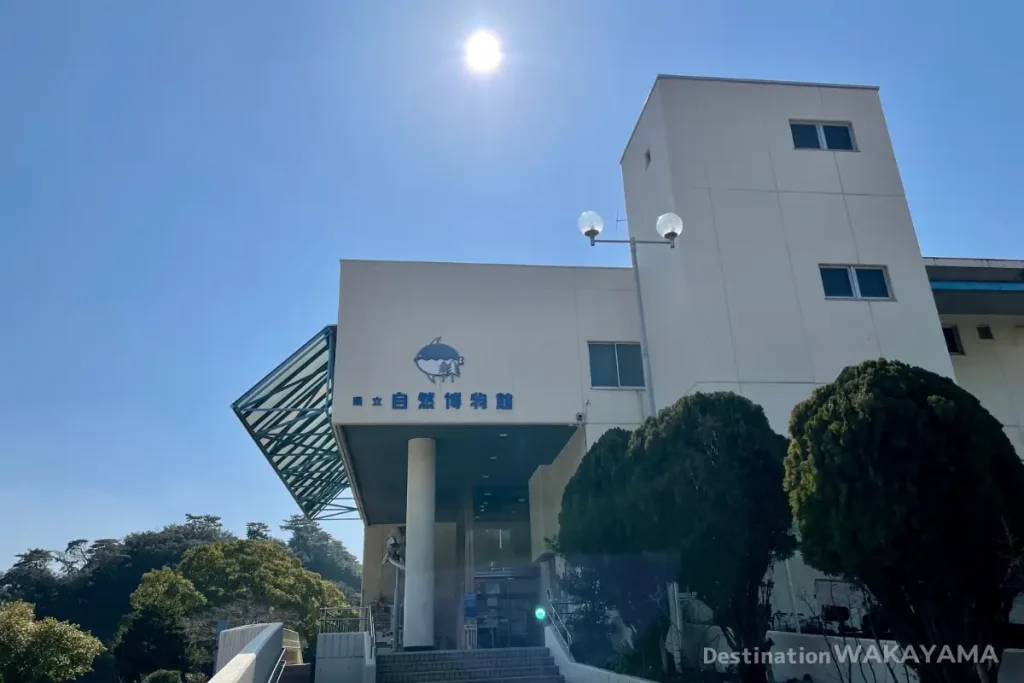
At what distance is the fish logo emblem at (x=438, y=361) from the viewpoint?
15180 mm

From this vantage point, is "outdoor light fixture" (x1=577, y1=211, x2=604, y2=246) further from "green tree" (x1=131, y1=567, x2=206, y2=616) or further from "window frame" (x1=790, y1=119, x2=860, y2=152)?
"green tree" (x1=131, y1=567, x2=206, y2=616)

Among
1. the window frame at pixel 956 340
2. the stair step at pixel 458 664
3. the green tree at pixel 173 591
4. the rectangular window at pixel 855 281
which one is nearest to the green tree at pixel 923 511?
the stair step at pixel 458 664

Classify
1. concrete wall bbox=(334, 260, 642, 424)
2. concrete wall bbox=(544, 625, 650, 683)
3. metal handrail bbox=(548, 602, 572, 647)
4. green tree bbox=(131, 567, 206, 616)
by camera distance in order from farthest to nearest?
green tree bbox=(131, 567, 206, 616) → concrete wall bbox=(334, 260, 642, 424) → metal handrail bbox=(548, 602, 572, 647) → concrete wall bbox=(544, 625, 650, 683)

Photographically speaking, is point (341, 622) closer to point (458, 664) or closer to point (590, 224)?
point (458, 664)

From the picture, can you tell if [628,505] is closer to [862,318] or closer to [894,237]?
[862,318]

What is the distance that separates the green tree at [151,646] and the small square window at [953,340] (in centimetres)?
2185

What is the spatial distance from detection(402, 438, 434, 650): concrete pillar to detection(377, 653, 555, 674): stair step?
291cm

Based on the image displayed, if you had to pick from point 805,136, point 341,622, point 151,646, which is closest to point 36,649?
point 151,646

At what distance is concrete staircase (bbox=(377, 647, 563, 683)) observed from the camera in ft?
38.2

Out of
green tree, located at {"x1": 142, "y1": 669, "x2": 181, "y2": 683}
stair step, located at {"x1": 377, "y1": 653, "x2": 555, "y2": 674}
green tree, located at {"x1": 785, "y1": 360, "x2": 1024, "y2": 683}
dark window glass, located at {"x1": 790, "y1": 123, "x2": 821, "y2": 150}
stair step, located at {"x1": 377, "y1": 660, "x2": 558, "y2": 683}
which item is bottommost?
green tree, located at {"x1": 142, "y1": 669, "x2": 181, "y2": 683}

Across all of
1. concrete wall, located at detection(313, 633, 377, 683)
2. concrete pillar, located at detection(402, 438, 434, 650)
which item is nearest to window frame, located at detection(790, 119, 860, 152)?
concrete pillar, located at detection(402, 438, 434, 650)

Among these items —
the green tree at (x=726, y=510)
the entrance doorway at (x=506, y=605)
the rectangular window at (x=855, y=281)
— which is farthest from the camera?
the entrance doorway at (x=506, y=605)

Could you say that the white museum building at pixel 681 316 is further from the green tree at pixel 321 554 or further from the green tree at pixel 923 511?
the green tree at pixel 321 554

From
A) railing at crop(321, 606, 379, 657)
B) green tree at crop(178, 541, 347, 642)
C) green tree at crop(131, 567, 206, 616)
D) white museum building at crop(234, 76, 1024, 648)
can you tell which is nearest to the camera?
white museum building at crop(234, 76, 1024, 648)
